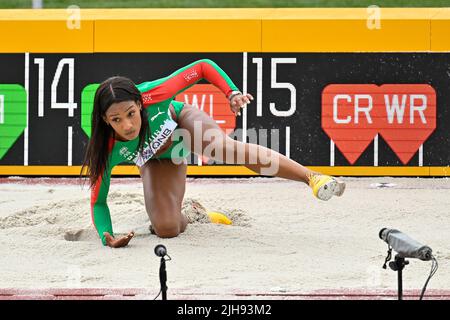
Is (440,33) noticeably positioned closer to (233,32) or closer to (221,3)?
(233,32)

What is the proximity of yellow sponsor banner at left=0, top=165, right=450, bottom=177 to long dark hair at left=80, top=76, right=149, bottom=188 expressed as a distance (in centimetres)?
335

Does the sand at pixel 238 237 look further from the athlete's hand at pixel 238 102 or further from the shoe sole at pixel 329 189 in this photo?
the athlete's hand at pixel 238 102

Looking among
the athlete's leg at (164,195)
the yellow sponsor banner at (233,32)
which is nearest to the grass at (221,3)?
the yellow sponsor banner at (233,32)

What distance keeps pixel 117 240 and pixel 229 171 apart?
350cm

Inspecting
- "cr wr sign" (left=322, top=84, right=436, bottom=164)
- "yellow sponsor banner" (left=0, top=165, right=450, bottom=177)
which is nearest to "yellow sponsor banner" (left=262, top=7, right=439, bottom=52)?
"cr wr sign" (left=322, top=84, right=436, bottom=164)

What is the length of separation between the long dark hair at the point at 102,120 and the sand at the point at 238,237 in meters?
0.51

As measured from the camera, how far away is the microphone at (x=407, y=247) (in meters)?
3.92

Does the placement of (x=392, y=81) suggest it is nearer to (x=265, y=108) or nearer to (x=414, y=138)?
(x=414, y=138)

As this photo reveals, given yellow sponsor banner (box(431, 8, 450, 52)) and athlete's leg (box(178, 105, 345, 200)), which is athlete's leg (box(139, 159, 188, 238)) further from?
yellow sponsor banner (box(431, 8, 450, 52))

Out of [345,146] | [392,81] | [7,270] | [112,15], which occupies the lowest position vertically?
[7,270]

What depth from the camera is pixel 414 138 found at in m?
9.38

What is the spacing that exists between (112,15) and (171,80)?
371 cm
